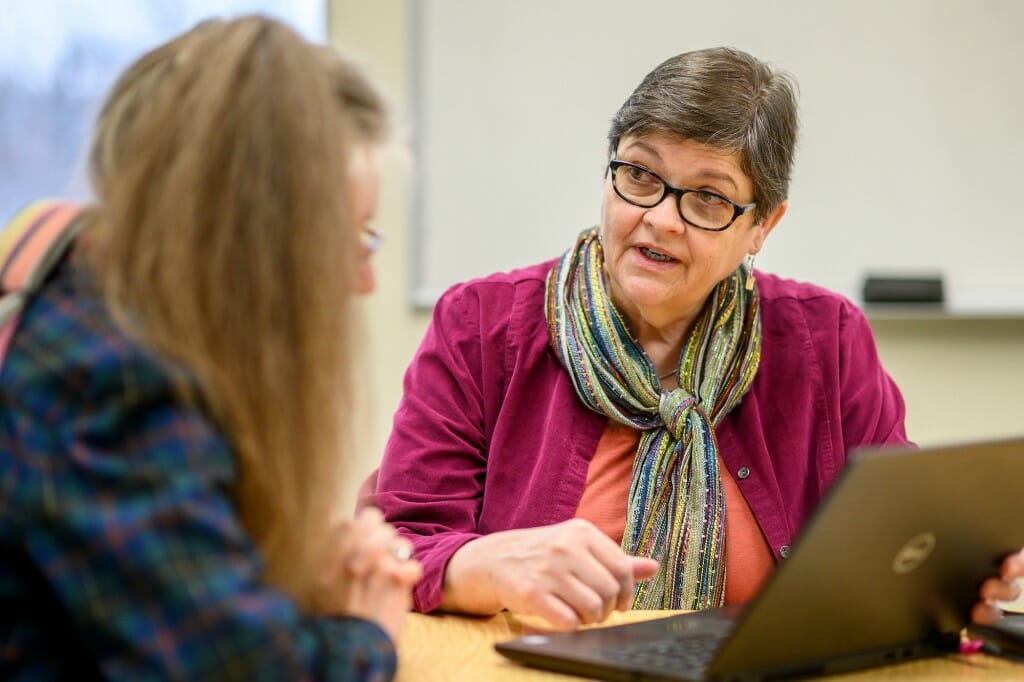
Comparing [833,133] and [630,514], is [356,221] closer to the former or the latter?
[630,514]

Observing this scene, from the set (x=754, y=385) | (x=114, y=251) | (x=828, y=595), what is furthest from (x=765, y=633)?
(x=754, y=385)

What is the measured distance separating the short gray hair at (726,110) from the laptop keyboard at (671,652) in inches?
29.5

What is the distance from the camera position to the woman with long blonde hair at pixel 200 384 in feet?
2.51

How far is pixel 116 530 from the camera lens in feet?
2.47

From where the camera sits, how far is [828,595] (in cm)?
101

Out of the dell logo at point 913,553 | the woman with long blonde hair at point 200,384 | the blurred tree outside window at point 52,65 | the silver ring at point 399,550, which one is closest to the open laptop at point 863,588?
the dell logo at point 913,553

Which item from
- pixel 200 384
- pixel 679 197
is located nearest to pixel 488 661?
pixel 200 384

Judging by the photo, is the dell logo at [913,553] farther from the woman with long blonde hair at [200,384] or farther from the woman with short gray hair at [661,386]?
the woman with short gray hair at [661,386]

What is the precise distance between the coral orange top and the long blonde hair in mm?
802

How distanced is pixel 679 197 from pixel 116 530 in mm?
1083

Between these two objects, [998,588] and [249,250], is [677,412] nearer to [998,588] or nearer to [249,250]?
[998,588]

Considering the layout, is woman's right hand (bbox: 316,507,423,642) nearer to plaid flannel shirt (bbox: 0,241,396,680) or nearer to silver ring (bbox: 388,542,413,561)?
silver ring (bbox: 388,542,413,561)

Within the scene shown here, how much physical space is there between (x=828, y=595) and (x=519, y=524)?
679 millimetres

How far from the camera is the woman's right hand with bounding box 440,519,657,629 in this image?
1243mm
